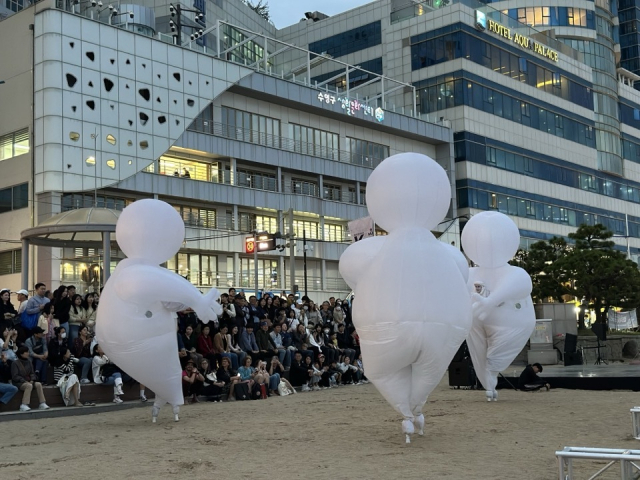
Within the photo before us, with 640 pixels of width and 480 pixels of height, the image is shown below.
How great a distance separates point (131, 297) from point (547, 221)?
56.0m

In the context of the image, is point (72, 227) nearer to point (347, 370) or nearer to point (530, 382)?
point (347, 370)

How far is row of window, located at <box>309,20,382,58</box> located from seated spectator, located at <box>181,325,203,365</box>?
159 ft

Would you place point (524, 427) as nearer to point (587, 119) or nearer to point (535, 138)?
point (535, 138)

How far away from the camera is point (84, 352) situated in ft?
52.6

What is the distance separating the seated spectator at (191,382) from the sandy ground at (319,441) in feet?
2.26

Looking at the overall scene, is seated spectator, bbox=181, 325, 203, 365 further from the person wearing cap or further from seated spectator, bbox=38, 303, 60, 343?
the person wearing cap

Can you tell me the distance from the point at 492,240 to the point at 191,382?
630 cm

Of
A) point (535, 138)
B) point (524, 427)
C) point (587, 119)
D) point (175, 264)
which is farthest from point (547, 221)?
point (524, 427)

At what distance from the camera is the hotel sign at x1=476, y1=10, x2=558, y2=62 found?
192 ft

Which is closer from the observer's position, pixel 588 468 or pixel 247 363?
pixel 588 468

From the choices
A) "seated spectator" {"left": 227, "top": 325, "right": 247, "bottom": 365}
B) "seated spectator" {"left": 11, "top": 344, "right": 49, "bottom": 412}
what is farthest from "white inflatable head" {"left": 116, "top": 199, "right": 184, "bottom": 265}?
"seated spectator" {"left": 227, "top": 325, "right": 247, "bottom": 365}

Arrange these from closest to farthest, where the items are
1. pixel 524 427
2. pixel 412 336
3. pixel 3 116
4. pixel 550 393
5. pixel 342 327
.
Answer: pixel 412 336 < pixel 524 427 < pixel 550 393 < pixel 342 327 < pixel 3 116

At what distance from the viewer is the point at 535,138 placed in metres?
63.8

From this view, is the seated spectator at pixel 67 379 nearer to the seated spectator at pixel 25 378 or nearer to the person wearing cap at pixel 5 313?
the seated spectator at pixel 25 378
